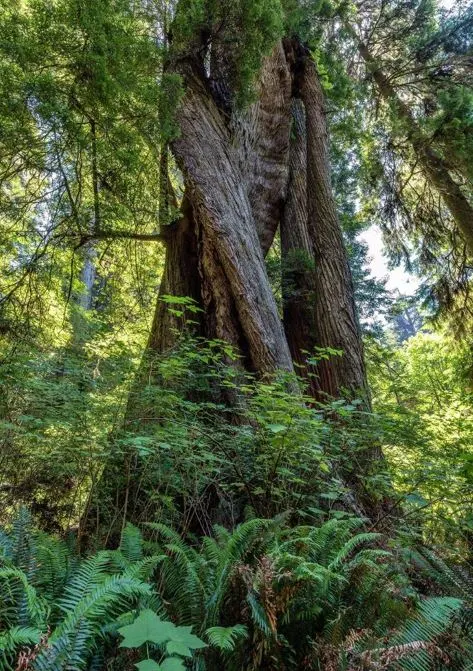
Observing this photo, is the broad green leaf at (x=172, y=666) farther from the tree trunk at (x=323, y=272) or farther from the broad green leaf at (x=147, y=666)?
A: the tree trunk at (x=323, y=272)

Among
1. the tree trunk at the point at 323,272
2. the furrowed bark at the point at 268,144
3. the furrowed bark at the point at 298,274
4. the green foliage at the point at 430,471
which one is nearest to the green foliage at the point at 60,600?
the green foliage at the point at 430,471

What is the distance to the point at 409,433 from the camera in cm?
306

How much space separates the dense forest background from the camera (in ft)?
4.70

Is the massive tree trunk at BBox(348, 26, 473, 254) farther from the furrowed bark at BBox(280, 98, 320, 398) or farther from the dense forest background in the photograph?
the furrowed bark at BBox(280, 98, 320, 398)

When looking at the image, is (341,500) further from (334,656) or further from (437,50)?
(437,50)

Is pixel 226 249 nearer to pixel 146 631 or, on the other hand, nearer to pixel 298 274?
pixel 298 274

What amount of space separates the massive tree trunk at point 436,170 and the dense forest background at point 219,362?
5 centimetres

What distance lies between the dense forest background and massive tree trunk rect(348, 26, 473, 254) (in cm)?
5

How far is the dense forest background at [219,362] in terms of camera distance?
4.70ft

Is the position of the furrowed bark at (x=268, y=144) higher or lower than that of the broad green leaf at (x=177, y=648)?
higher

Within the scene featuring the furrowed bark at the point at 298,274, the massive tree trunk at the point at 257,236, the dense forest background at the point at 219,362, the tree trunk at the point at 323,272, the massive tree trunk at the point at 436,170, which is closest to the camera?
the dense forest background at the point at 219,362

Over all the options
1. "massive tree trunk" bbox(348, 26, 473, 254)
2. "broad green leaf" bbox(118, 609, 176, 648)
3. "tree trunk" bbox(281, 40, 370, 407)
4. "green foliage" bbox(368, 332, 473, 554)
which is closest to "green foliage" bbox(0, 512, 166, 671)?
"broad green leaf" bbox(118, 609, 176, 648)

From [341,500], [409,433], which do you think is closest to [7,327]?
[341,500]

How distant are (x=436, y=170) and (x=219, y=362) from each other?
6296 mm
